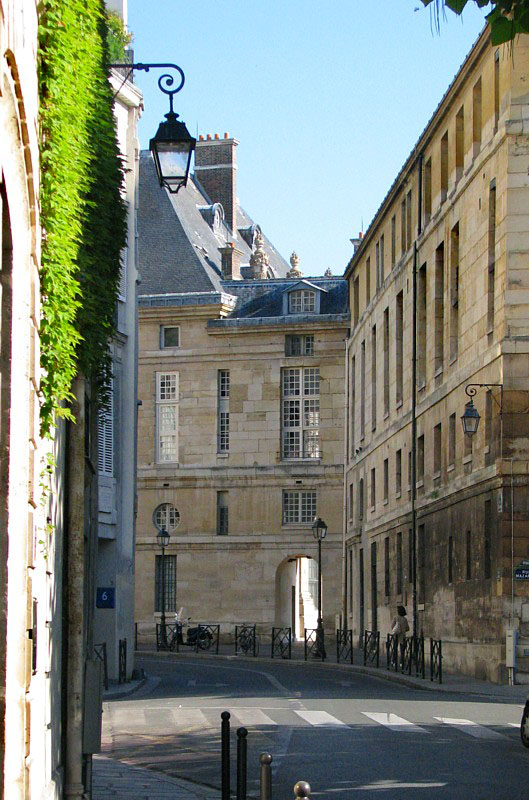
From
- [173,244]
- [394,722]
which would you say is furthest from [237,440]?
[394,722]

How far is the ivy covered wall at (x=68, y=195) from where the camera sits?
9.58 metres

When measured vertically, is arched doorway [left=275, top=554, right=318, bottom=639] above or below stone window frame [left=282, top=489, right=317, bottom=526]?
below

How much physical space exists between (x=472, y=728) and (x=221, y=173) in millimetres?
57096

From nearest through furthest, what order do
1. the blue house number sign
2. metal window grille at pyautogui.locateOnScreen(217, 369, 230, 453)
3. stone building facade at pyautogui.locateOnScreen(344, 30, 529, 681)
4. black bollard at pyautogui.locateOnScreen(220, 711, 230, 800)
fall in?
black bollard at pyautogui.locateOnScreen(220, 711, 230, 800), the blue house number sign, stone building facade at pyautogui.locateOnScreen(344, 30, 529, 681), metal window grille at pyautogui.locateOnScreen(217, 369, 230, 453)

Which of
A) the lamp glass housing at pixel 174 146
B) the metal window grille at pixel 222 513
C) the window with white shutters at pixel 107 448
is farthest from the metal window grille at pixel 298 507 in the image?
the lamp glass housing at pixel 174 146

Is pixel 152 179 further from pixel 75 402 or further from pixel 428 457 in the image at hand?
pixel 75 402

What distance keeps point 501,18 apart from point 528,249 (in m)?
22.5

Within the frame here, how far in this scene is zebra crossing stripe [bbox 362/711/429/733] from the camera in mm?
19016

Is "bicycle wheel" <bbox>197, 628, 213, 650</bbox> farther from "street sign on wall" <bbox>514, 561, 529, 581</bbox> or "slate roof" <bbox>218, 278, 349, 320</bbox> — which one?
"street sign on wall" <bbox>514, 561, 529, 581</bbox>

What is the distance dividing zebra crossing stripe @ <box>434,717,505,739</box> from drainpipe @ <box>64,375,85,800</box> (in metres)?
7.99

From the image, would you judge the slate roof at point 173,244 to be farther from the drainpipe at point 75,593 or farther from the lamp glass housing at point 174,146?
the drainpipe at point 75,593

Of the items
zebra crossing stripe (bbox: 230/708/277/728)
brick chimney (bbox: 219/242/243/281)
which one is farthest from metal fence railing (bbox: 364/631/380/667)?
brick chimney (bbox: 219/242/243/281)

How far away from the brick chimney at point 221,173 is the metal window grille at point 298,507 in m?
18.7

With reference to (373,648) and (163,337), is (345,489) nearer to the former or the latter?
(163,337)
